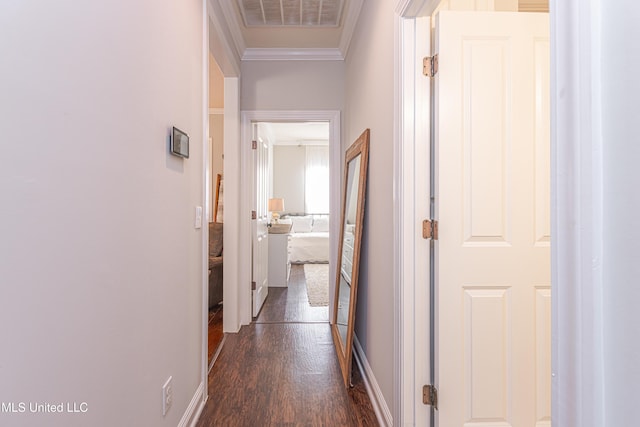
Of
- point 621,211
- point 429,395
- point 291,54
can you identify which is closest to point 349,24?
point 291,54

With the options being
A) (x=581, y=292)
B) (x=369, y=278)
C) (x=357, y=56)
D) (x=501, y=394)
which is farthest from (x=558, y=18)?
(x=357, y=56)

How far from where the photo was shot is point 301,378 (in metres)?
2.39

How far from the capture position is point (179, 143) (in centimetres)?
163

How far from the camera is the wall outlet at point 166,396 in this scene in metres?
1.50

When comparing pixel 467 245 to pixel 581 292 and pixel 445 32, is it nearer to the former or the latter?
pixel 445 32

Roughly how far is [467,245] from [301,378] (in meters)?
1.49

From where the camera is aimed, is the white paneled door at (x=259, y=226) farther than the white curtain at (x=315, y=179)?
No

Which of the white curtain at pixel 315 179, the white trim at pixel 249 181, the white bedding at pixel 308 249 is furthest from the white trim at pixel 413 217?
the white curtain at pixel 315 179

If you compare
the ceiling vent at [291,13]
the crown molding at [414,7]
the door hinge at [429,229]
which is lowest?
the door hinge at [429,229]

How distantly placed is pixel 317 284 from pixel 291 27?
11.3 ft

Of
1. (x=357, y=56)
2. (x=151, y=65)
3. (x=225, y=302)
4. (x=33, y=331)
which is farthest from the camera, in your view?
(x=225, y=302)

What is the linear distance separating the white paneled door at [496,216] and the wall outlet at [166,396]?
1.19 m

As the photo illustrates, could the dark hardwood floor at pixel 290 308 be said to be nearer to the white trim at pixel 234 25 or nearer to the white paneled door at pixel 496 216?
the white paneled door at pixel 496 216

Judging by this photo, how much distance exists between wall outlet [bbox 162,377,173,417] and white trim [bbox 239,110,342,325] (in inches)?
71.1
